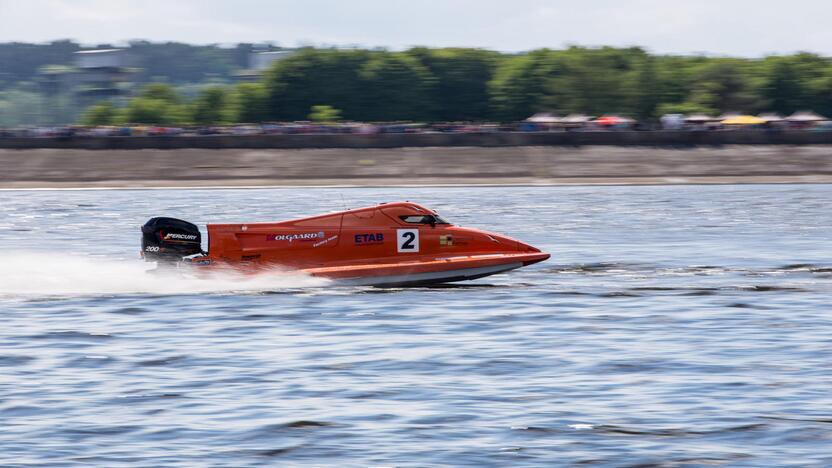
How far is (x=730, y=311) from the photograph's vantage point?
23188mm

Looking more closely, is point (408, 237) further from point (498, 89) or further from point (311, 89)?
point (498, 89)

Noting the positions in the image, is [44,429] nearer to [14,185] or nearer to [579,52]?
[14,185]

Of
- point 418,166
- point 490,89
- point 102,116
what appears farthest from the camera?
point 490,89

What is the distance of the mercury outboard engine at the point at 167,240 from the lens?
25641 millimetres

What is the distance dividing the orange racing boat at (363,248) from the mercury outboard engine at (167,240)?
20 millimetres

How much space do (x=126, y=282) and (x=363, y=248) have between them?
5407mm

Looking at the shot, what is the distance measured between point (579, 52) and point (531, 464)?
148753 mm

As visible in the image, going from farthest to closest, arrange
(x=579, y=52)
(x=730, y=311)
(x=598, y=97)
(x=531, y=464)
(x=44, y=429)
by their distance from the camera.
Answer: (x=579, y=52) → (x=598, y=97) → (x=730, y=311) → (x=44, y=429) → (x=531, y=464)

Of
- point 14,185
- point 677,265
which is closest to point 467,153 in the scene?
point 14,185

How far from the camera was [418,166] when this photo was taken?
79.9 meters

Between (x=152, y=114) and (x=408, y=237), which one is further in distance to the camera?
(x=152, y=114)

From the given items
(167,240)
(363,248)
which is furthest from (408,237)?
(167,240)

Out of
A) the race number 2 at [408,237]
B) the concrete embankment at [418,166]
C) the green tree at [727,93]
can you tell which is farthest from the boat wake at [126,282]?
the green tree at [727,93]

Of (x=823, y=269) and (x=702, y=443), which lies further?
(x=823, y=269)
